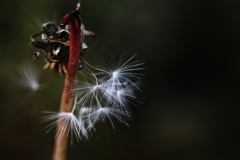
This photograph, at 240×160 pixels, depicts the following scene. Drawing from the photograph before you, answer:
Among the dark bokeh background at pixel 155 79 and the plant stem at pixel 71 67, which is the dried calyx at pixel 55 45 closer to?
the plant stem at pixel 71 67

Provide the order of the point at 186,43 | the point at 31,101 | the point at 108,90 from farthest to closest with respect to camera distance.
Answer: the point at 31,101 → the point at 186,43 → the point at 108,90

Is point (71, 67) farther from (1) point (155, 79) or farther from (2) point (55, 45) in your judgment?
(1) point (155, 79)

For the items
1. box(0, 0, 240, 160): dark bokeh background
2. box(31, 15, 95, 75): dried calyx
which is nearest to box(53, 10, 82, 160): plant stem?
box(31, 15, 95, 75): dried calyx

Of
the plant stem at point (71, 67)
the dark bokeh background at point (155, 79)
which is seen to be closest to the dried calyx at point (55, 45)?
the plant stem at point (71, 67)

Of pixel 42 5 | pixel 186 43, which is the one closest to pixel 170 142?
pixel 186 43

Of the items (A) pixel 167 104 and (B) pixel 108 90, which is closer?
(B) pixel 108 90

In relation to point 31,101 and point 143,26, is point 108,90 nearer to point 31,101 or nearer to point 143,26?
point 143,26
